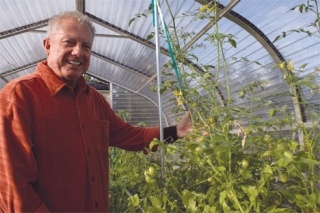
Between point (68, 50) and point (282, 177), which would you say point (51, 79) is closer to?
point (68, 50)

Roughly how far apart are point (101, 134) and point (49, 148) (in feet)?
0.91

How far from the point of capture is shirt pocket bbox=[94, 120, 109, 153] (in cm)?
137

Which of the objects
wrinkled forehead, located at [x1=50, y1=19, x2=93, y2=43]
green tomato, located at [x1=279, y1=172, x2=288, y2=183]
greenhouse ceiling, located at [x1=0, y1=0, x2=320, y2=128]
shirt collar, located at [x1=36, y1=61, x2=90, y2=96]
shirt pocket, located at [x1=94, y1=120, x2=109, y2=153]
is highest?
greenhouse ceiling, located at [x1=0, y1=0, x2=320, y2=128]

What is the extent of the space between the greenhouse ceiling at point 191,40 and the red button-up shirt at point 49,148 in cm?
39

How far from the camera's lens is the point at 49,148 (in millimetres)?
1168

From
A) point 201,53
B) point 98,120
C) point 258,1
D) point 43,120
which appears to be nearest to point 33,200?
point 43,120

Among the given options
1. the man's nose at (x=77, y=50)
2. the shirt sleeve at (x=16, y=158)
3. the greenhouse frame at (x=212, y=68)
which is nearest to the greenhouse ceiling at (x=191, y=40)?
the greenhouse frame at (x=212, y=68)

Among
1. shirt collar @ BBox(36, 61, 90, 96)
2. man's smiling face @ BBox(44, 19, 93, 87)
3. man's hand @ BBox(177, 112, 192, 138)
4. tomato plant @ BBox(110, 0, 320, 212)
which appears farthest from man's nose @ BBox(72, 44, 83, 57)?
man's hand @ BBox(177, 112, 192, 138)

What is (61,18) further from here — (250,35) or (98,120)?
(250,35)

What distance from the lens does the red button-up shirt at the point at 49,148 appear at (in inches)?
41.0

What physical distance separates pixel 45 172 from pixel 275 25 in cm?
224

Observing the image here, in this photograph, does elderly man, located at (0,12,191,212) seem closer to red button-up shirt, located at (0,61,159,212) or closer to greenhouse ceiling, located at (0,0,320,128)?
red button-up shirt, located at (0,61,159,212)

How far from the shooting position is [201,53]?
12.4 feet

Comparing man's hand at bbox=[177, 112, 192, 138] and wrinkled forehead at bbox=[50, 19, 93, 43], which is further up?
wrinkled forehead at bbox=[50, 19, 93, 43]
